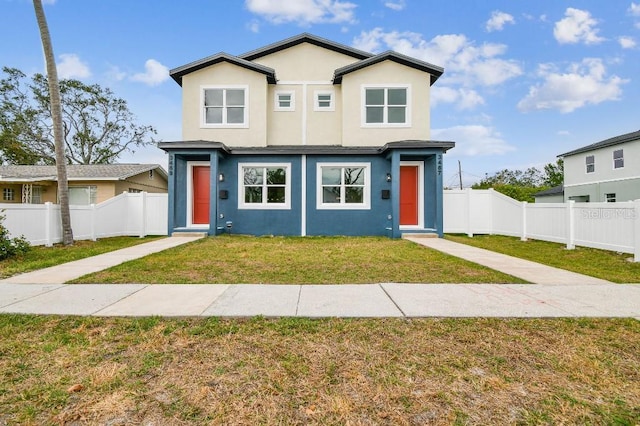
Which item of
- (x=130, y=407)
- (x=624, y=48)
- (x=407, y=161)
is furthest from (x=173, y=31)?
(x=624, y=48)

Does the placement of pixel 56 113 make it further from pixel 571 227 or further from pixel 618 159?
pixel 618 159

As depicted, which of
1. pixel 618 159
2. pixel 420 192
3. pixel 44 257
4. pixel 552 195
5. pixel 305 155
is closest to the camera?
pixel 44 257

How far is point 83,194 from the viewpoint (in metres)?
19.2

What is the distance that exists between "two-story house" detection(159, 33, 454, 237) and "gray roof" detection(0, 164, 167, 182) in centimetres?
904

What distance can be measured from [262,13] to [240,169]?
9.29m

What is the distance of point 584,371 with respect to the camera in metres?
2.39

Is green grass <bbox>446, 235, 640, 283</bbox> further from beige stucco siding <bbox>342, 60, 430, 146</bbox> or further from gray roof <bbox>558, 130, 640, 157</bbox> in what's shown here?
gray roof <bbox>558, 130, 640, 157</bbox>

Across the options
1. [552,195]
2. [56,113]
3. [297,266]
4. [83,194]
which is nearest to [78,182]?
[83,194]

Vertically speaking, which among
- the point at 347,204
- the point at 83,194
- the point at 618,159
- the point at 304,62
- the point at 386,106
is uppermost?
the point at 304,62

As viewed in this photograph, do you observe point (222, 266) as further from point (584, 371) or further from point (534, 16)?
point (534, 16)

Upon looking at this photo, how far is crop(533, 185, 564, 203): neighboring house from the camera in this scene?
27878 millimetres

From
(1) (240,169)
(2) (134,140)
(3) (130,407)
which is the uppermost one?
(2) (134,140)

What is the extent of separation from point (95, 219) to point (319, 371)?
1234 centimetres

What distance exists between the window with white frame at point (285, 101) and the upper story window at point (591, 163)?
23.0m
